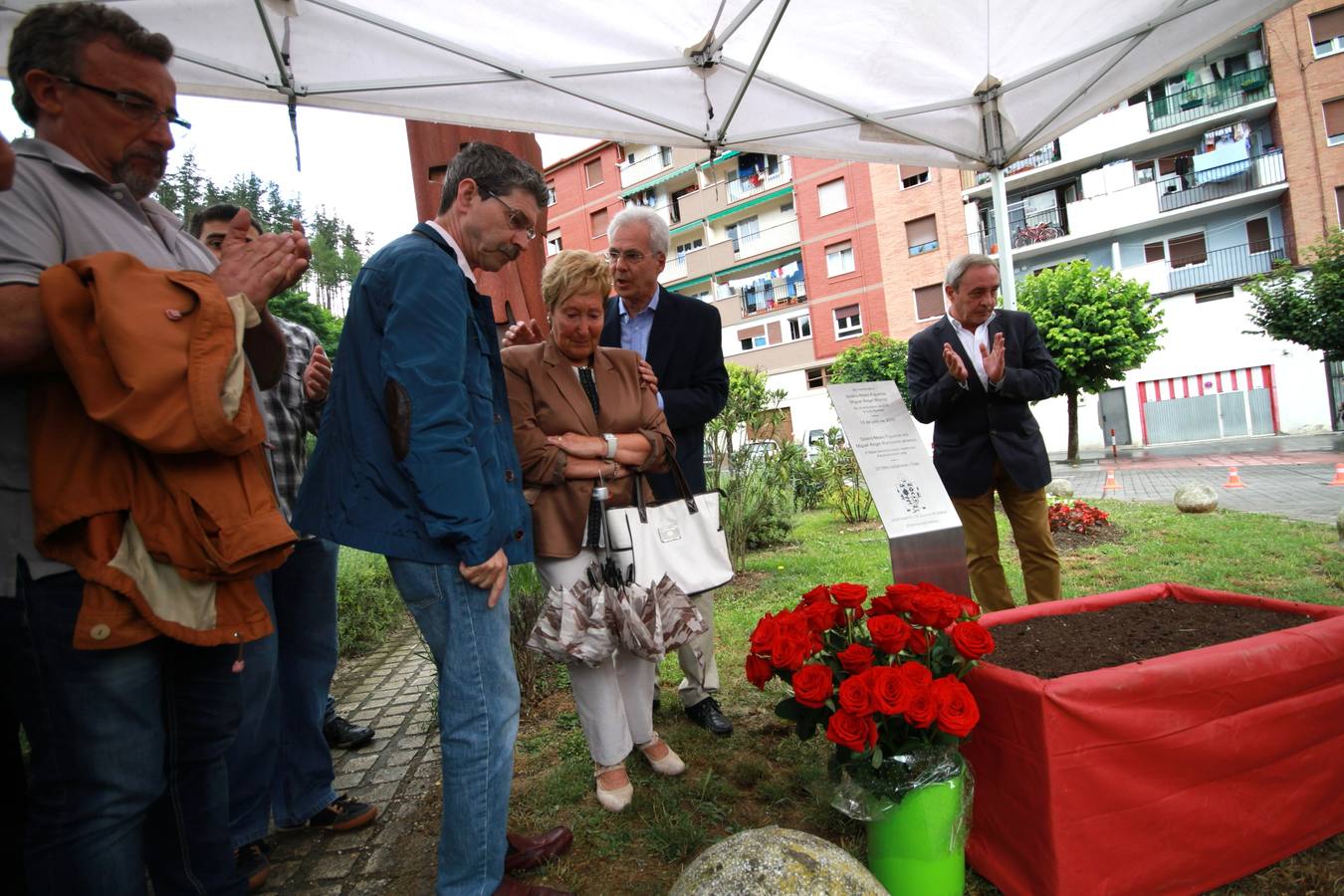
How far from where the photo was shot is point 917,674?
1760 mm

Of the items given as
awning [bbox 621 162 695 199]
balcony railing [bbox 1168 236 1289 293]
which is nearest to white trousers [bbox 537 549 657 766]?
balcony railing [bbox 1168 236 1289 293]

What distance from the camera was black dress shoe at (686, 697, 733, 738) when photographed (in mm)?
2986

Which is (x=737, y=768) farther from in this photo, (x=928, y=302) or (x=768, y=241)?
(x=768, y=241)

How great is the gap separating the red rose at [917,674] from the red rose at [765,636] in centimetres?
35

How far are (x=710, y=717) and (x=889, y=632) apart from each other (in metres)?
1.41

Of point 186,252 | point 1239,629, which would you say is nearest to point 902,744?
Answer: point 1239,629

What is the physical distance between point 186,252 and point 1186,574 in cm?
634

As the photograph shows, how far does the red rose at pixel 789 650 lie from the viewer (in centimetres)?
188

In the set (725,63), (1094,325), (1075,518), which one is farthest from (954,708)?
(1094,325)

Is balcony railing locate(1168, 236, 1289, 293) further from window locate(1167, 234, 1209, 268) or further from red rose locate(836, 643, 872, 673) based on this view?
red rose locate(836, 643, 872, 673)

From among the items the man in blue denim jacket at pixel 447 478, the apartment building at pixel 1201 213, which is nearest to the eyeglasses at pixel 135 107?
the man in blue denim jacket at pixel 447 478

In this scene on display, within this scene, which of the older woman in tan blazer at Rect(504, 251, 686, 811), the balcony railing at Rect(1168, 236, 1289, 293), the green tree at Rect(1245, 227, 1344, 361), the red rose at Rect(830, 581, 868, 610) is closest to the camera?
the red rose at Rect(830, 581, 868, 610)

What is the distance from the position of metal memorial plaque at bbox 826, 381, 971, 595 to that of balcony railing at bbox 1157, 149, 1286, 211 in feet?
86.6

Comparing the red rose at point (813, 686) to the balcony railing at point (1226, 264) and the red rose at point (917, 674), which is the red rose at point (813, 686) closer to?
the red rose at point (917, 674)
